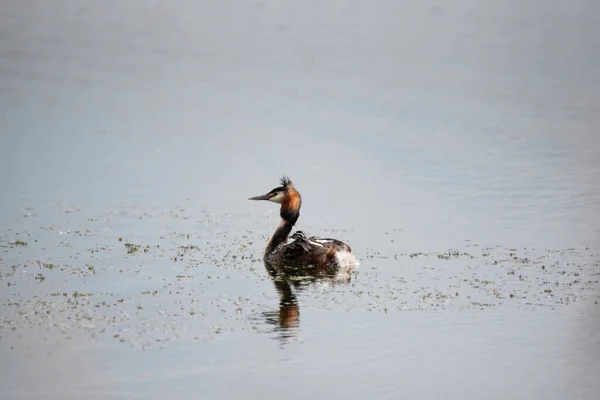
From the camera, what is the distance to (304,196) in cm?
1692

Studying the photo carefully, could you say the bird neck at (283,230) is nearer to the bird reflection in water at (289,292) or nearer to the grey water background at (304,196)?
the grey water background at (304,196)

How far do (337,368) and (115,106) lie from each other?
14430mm

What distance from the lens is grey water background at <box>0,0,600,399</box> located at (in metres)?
9.91

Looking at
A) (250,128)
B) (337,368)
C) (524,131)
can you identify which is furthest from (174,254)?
(524,131)

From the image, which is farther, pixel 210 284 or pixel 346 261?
pixel 346 261

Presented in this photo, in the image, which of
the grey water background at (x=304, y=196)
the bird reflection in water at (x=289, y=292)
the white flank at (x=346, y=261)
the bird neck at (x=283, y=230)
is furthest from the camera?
the bird neck at (x=283, y=230)

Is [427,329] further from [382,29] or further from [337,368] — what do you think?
[382,29]

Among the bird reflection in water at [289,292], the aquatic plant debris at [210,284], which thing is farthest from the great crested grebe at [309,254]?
the aquatic plant debris at [210,284]

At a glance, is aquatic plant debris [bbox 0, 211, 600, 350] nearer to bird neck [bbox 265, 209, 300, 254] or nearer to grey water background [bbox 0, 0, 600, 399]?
grey water background [bbox 0, 0, 600, 399]

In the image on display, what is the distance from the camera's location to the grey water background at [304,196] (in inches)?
390

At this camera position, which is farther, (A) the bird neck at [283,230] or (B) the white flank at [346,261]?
(A) the bird neck at [283,230]

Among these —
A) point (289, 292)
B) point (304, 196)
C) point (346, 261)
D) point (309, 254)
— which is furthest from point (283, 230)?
point (304, 196)

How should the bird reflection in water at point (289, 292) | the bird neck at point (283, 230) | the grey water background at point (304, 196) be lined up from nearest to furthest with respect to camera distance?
the grey water background at point (304, 196) < the bird reflection in water at point (289, 292) < the bird neck at point (283, 230)

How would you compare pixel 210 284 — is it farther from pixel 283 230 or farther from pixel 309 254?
pixel 283 230
